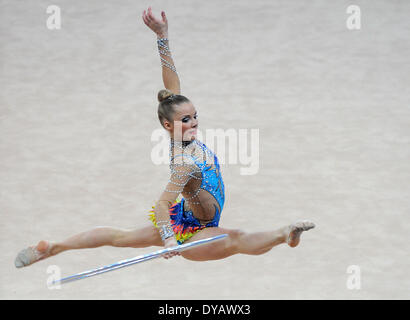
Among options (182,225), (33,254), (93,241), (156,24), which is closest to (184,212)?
(182,225)

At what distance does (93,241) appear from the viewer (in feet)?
12.4

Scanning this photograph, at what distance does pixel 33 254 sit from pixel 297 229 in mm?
1296

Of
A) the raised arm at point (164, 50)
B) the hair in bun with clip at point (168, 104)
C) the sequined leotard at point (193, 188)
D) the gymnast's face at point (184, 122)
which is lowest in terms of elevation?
the sequined leotard at point (193, 188)

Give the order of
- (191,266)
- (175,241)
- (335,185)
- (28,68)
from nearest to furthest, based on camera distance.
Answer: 1. (175,241)
2. (191,266)
3. (335,185)
4. (28,68)

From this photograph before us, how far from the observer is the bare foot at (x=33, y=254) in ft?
12.3

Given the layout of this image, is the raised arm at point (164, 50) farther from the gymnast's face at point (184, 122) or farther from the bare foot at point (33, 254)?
the bare foot at point (33, 254)

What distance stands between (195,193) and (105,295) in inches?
56.1

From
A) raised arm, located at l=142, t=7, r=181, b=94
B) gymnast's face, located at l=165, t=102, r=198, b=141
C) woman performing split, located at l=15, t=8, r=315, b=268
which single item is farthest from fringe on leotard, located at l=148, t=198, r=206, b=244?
raised arm, located at l=142, t=7, r=181, b=94

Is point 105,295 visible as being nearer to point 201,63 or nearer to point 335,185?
point 335,185

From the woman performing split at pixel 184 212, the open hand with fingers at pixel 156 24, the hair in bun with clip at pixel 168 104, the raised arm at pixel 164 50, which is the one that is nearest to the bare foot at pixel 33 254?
the woman performing split at pixel 184 212

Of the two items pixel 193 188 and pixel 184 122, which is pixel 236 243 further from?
pixel 184 122

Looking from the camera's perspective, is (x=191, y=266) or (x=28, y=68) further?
(x=28, y=68)

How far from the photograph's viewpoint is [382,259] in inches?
197

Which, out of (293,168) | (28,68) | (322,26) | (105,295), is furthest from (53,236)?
(322,26)
